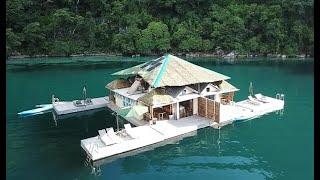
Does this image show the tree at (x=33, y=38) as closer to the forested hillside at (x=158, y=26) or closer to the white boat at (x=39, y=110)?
the forested hillside at (x=158, y=26)

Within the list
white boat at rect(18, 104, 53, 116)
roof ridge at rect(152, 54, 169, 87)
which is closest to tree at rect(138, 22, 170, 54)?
white boat at rect(18, 104, 53, 116)

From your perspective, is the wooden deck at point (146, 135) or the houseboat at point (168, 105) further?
the houseboat at point (168, 105)

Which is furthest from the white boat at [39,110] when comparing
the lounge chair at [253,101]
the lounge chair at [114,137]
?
the lounge chair at [253,101]

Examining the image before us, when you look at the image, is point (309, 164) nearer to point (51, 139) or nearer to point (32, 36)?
point (51, 139)

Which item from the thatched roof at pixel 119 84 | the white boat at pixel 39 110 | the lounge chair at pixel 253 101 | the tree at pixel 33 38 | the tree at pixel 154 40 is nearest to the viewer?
the white boat at pixel 39 110

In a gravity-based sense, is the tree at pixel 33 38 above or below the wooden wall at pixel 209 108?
above

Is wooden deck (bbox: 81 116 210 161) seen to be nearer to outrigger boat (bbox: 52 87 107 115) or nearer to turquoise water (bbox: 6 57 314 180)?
turquoise water (bbox: 6 57 314 180)

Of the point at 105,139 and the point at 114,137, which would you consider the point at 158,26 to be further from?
the point at 105,139

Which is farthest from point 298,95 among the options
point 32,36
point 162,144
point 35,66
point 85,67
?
point 32,36

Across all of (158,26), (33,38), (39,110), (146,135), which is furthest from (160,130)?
(33,38)
